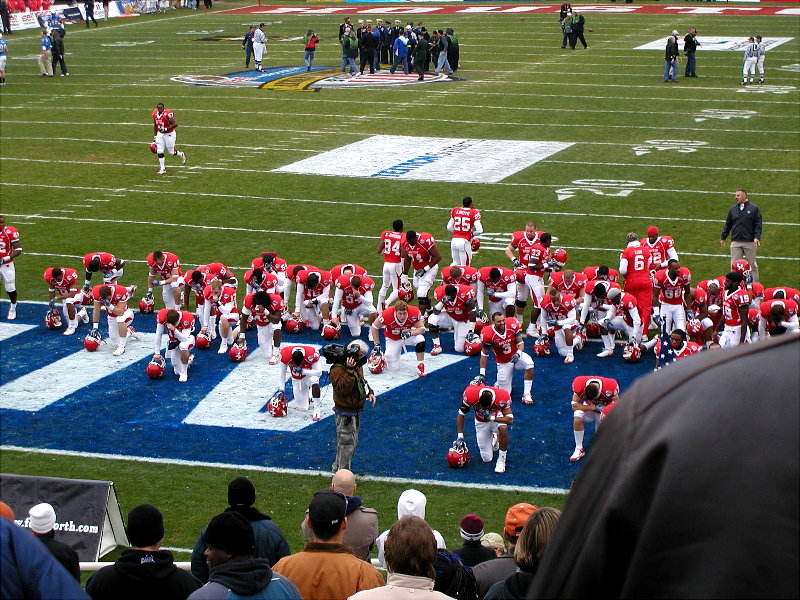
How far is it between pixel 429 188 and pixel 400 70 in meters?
18.4

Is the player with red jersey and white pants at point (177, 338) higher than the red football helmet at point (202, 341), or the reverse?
the player with red jersey and white pants at point (177, 338)

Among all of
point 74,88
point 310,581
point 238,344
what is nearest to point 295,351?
point 238,344

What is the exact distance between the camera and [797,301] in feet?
47.6

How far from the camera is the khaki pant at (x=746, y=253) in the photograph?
17.0m

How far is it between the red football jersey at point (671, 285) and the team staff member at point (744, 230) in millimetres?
2096

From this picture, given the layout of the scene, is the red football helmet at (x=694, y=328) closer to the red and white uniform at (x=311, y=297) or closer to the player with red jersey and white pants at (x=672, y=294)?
the player with red jersey and white pants at (x=672, y=294)

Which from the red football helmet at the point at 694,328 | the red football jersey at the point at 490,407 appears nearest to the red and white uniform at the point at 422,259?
the red football helmet at the point at 694,328

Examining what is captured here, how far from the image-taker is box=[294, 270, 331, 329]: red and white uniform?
16.1 meters

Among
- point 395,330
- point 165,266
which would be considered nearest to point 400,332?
point 395,330

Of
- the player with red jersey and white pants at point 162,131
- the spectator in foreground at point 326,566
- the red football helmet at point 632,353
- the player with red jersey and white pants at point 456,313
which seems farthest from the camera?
the player with red jersey and white pants at point 162,131

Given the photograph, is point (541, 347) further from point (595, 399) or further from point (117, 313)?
point (117, 313)

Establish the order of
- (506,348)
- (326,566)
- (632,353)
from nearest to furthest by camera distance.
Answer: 1. (326,566)
2. (506,348)
3. (632,353)

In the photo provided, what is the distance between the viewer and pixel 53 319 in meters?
16.5

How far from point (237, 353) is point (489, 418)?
188 inches
